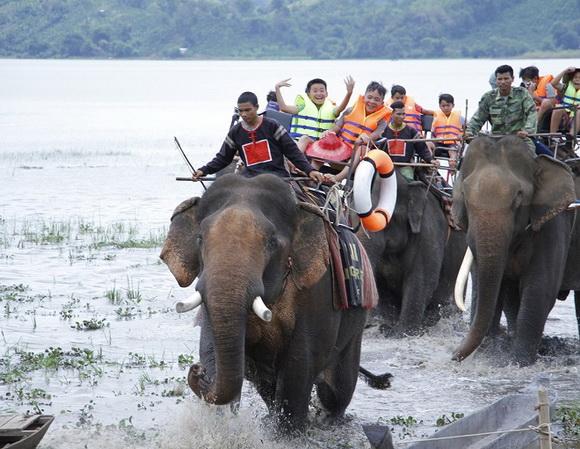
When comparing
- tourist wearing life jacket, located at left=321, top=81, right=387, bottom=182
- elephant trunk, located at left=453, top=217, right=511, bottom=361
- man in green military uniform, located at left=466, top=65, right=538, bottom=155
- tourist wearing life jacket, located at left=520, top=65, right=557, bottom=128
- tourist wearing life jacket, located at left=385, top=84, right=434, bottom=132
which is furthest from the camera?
tourist wearing life jacket, located at left=385, top=84, right=434, bottom=132

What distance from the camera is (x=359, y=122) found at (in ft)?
39.9

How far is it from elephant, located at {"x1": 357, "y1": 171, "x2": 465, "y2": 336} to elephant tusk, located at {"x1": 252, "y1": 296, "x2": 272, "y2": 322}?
587cm

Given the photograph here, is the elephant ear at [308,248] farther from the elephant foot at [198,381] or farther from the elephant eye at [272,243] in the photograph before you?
the elephant foot at [198,381]

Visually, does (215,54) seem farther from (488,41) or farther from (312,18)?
(488,41)

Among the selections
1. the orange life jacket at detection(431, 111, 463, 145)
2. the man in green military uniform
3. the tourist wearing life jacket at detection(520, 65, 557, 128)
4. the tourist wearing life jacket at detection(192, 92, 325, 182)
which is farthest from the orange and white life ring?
the orange life jacket at detection(431, 111, 463, 145)

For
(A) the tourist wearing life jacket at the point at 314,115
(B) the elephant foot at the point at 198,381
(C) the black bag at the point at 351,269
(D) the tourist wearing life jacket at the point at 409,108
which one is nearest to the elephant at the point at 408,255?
(A) the tourist wearing life jacket at the point at 314,115

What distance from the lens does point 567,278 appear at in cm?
1216

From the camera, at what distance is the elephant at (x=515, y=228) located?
10359 mm

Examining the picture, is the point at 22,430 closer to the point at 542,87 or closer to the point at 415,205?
the point at 415,205

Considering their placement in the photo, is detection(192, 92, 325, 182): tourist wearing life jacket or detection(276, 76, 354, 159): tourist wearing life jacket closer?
detection(192, 92, 325, 182): tourist wearing life jacket

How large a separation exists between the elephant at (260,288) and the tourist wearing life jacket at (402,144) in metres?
4.61

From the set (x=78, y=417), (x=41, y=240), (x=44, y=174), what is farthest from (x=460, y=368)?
(x=44, y=174)

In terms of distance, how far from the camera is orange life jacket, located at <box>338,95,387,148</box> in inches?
477

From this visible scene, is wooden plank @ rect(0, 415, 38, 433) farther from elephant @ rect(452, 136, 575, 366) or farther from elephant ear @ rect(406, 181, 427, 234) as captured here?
elephant ear @ rect(406, 181, 427, 234)
